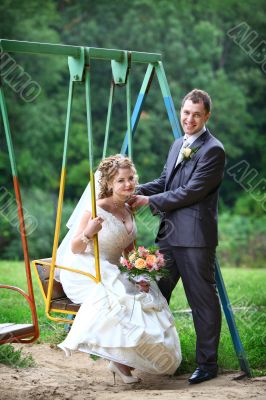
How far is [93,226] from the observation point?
452 cm

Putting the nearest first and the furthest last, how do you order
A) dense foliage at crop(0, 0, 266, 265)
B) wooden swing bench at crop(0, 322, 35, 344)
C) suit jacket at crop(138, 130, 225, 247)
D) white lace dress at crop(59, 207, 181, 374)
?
1. wooden swing bench at crop(0, 322, 35, 344)
2. white lace dress at crop(59, 207, 181, 374)
3. suit jacket at crop(138, 130, 225, 247)
4. dense foliage at crop(0, 0, 266, 265)

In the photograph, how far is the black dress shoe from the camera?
16.1ft

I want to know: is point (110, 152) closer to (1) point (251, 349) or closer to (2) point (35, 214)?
(2) point (35, 214)

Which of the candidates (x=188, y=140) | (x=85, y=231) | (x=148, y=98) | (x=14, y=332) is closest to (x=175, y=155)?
(x=188, y=140)

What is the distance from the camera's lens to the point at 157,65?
5352 mm

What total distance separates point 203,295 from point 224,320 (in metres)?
2.37

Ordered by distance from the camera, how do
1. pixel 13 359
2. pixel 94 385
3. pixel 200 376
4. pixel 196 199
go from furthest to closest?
pixel 13 359
pixel 94 385
pixel 200 376
pixel 196 199

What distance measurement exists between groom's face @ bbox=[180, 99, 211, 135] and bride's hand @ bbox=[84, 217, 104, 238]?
3.05ft

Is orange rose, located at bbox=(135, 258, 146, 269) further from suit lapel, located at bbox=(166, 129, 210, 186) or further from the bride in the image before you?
suit lapel, located at bbox=(166, 129, 210, 186)

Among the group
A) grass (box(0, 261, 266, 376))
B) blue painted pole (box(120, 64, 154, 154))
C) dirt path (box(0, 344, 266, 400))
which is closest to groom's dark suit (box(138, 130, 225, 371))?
dirt path (box(0, 344, 266, 400))

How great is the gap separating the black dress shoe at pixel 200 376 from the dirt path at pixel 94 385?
0.15 feet

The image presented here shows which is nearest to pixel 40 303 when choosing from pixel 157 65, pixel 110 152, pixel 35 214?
pixel 157 65

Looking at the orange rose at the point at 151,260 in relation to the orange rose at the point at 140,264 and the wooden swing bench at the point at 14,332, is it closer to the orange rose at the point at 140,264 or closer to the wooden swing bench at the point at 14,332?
the orange rose at the point at 140,264

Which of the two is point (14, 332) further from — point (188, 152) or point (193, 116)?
point (193, 116)
